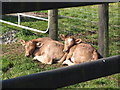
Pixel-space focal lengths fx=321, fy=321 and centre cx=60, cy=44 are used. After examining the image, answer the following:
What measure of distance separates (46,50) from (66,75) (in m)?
4.49

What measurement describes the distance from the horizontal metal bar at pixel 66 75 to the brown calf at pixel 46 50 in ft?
13.3

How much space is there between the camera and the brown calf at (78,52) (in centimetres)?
577

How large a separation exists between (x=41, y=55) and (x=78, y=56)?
0.88m

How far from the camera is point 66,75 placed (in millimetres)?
1884

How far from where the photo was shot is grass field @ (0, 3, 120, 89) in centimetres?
507

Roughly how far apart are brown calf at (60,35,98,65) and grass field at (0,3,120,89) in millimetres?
297

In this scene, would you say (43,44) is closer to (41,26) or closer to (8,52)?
(8,52)

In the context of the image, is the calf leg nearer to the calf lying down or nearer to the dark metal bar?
the calf lying down

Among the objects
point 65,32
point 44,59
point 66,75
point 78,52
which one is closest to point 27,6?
point 66,75

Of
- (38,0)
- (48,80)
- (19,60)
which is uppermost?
(38,0)

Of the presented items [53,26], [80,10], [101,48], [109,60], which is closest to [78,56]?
[101,48]

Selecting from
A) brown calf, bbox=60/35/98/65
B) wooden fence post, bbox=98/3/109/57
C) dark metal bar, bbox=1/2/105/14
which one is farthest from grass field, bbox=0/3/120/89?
dark metal bar, bbox=1/2/105/14

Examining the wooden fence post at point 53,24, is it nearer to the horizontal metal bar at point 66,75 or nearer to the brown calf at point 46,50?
the brown calf at point 46,50

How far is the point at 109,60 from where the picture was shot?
6.89 ft
